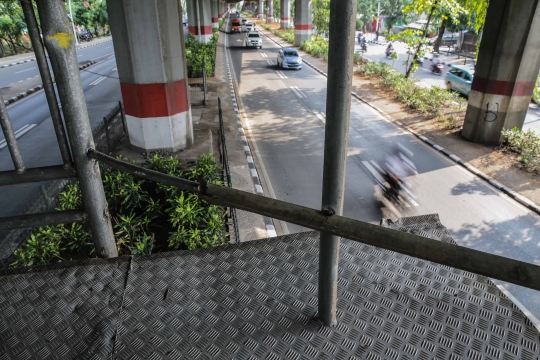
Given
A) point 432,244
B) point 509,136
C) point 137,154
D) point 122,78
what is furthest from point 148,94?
point 509,136

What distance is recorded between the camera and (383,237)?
62.2 inches

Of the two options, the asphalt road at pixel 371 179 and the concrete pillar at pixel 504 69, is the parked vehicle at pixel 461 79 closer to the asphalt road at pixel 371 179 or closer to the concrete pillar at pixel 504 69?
the asphalt road at pixel 371 179

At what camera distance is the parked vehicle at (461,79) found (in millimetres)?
18766

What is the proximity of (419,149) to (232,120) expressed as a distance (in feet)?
23.0

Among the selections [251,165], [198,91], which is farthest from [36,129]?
[251,165]

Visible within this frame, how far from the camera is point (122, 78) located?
10180 mm

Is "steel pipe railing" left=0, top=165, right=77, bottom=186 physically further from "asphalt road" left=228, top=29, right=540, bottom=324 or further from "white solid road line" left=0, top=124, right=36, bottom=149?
"white solid road line" left=0, top=124, right=36, bottom=149

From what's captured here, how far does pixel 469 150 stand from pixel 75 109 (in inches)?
498

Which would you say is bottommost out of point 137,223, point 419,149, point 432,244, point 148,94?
point 419,149

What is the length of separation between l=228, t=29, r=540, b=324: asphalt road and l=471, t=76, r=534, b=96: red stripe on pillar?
255cm

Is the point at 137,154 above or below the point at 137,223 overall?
below

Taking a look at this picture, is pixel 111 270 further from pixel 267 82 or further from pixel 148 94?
pixel 267 82

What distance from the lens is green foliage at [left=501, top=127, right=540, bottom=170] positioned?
1090 centimetres

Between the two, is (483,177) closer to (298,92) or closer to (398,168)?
(398,168)
